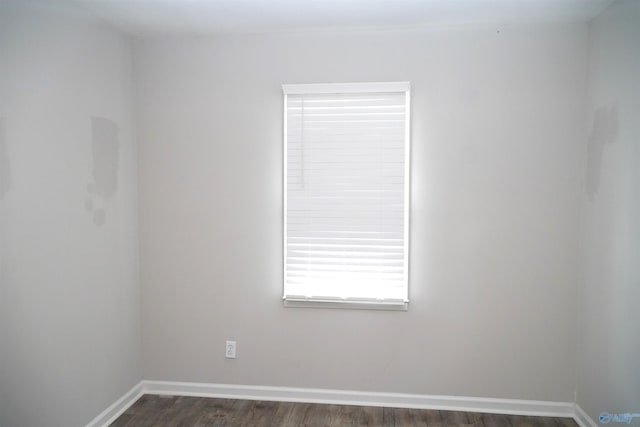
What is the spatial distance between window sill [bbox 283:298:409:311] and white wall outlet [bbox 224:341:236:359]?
Result: 50 cm

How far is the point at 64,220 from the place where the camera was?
8.40ft

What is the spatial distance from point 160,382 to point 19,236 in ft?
5.34

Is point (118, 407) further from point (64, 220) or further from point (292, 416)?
point (64, 220)

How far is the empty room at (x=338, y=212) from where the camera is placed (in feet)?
8.95

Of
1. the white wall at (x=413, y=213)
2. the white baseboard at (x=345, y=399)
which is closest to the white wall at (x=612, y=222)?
the white wall at (x=413, y=213)

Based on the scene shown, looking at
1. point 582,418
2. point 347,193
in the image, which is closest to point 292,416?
point 347,193

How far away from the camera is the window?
10.2ft

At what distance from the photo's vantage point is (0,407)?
217 cm

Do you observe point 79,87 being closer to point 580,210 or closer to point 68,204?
point 68,204

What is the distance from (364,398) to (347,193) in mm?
1456

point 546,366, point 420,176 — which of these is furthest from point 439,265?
point 546,366

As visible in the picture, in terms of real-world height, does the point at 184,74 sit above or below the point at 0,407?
above

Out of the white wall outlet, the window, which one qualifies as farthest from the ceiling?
the white wall outlet

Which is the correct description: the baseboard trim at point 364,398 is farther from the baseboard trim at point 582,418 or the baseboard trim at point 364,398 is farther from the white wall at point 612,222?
the white wall at point 612,222
